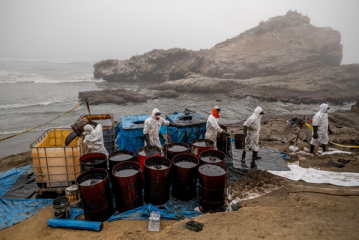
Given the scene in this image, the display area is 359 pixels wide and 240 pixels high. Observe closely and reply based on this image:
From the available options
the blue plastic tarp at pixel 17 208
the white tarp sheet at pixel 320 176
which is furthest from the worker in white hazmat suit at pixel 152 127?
the white tarp sheet at pixel 320 176

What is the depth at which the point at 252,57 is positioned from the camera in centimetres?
3509

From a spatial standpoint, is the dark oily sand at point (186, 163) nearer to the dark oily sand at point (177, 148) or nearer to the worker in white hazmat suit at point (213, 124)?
the dark oily sand at point (177, 148)

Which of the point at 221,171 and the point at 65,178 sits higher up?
the point at 221,171

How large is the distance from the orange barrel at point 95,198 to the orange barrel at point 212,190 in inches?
77.3

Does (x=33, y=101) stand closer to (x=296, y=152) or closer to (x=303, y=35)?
(x=296, y=152)

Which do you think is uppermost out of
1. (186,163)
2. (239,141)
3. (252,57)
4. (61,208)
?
(252,57)

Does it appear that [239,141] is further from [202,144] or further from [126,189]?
[126,189]

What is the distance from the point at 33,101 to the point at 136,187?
27555mm

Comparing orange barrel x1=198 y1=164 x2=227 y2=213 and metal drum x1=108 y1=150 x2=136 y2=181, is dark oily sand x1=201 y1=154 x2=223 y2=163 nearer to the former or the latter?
orange barrel x1=198 y1=164 x2=227 y2=213

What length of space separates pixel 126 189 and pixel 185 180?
131 centimetres

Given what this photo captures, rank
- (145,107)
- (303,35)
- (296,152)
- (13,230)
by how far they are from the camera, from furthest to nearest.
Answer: (303,35), (145,107), (296,152), (13,230)

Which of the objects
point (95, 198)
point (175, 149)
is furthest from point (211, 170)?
point (95, 198)

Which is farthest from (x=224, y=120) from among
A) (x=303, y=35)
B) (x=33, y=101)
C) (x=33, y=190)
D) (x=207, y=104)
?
(x=303, y=35)

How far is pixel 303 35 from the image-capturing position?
38.8m
